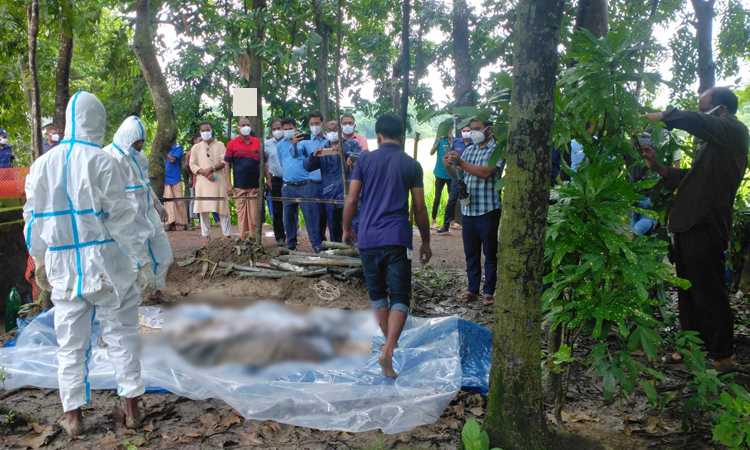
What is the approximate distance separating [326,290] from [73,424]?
3092 mm

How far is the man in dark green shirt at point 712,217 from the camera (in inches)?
153

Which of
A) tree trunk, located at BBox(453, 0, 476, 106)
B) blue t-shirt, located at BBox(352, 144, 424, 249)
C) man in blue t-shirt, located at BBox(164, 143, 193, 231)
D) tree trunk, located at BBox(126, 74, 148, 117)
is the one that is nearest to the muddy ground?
blue t-shirt, located at BBox(352, 144, 424, 249)

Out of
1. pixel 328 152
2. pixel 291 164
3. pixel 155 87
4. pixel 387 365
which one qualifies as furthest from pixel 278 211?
pixel 387 365

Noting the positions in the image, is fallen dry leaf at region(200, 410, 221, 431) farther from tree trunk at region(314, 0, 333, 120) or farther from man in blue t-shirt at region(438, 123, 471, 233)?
tree trunk at region(314, 0, 333, 120)

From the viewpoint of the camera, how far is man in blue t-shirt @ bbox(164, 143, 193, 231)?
10617 millimetres

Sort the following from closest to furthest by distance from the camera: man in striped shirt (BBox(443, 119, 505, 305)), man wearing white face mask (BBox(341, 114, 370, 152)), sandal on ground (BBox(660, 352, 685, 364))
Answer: sandal on ground (BBox(660, 352, 685, 364)) < man in striped shirt (BBox(443, 119, 505, 305)) < man wearing white face mask (BBox(341, 114, 370, 152))

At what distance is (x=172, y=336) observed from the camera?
4191mm

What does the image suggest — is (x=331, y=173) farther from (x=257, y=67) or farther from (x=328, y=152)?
(x=257, y=67)

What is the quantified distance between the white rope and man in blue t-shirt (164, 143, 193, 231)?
224 inches

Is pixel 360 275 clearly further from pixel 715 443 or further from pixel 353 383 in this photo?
pixel 715 443

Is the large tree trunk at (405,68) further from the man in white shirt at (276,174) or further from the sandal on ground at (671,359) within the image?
the sandal on ground at (671,359)

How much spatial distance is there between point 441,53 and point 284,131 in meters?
8.49

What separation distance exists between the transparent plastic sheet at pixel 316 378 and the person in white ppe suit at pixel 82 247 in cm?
54

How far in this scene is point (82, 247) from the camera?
10.5 ft
